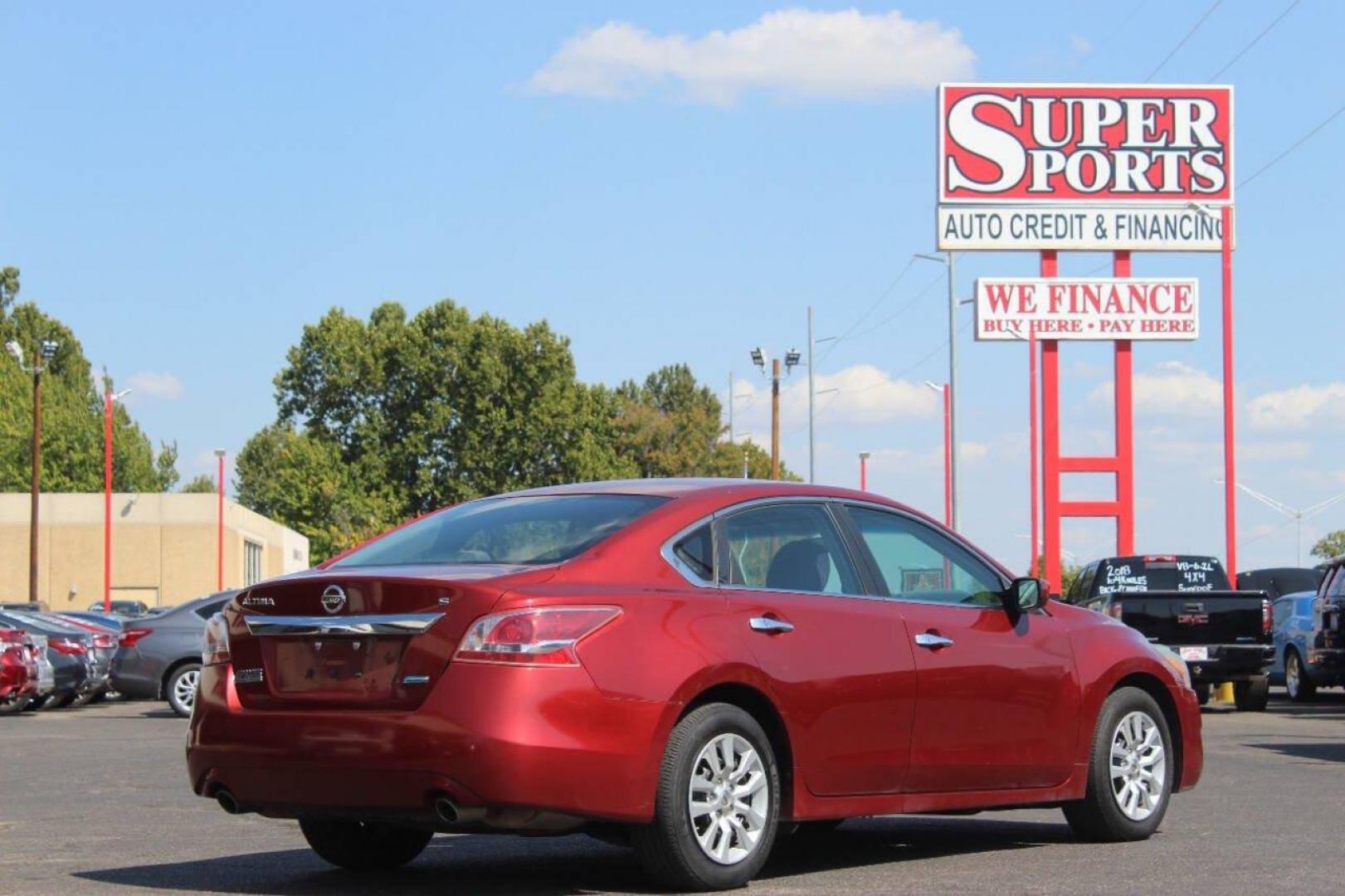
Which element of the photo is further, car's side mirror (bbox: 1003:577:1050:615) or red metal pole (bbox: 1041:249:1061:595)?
red metal pole (bbox: 1041:249:1061:595)

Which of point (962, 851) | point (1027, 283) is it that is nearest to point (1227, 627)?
point (962, 851)

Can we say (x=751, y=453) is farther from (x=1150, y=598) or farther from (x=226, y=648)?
(x=226, y=648)

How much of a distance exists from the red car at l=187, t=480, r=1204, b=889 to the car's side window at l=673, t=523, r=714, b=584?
0.5 inches

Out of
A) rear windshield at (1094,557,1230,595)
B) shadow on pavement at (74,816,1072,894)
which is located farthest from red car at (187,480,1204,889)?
rear windshield at (1094,557,1230,595)

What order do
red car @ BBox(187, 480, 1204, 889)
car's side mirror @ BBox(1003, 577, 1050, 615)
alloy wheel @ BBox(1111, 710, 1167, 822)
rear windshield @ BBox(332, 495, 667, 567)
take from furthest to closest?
1. alloy wheel @ BBox(1111, 710, 1167, 822)
2. car's side mirror @ BBox(1003, 577, 1050, 615)
3. rear windshield @ BBox(332, 495, 667, 567)
4. red car @ BBox(187, 480, 1204, 889)

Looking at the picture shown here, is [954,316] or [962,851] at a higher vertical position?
[954,316]

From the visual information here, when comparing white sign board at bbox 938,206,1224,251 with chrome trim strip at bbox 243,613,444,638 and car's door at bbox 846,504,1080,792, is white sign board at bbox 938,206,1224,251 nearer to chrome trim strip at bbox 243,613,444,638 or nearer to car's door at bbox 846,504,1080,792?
car's door at bbox 846,504,1080,792

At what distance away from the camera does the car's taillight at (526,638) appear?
758 centimetres

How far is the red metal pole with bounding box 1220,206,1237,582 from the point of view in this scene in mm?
44062

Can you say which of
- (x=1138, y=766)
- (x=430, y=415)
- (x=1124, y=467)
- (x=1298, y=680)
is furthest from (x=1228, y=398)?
(x=430, y=415)

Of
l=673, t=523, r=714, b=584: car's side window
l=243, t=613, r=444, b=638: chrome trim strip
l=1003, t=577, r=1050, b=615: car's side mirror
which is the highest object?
l=673, t=523, r=714, b=584: car's side window

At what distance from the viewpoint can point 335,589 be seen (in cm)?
791

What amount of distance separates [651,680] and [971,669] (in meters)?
1.97

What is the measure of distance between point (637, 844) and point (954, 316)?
159 ft
